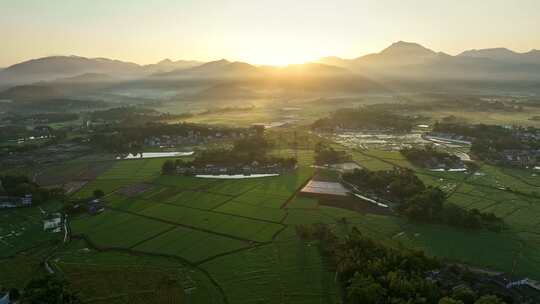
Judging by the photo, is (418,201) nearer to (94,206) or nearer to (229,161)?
(229,161)

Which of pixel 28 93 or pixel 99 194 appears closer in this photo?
pixel 99 194

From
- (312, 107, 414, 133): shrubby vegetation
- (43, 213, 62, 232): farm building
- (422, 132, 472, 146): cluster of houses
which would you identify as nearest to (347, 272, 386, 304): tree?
(43, 213, 62, 232): farm building

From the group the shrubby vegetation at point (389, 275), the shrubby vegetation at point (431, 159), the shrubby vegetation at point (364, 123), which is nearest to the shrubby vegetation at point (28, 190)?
the shrubby vegetation at point (389, 275)

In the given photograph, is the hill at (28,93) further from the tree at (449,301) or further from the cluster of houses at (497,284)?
the tree at (449,301)

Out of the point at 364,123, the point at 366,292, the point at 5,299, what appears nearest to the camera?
the point at 366,292

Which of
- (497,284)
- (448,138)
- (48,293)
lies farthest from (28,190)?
(448,138)

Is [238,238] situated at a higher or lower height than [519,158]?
lower

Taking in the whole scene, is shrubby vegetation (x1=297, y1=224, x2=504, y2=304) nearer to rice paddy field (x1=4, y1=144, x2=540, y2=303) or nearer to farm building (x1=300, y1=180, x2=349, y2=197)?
rice paddy field (x1=4, y1=144, x2=540, y2=303)
